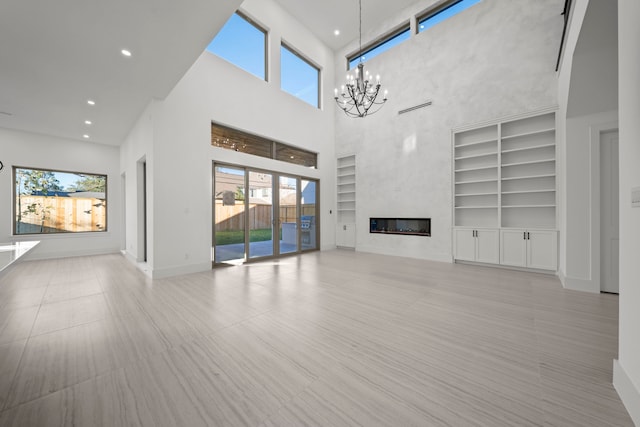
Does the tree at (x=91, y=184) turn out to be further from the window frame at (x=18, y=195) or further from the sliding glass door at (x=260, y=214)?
the sliding glass door at (x=260, y=214)

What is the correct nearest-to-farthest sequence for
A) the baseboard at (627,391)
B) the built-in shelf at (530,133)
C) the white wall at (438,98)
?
1. the baseboard at (627,391)
2. the built-in shelf at (530,133)
3. the white wall at (438,98)

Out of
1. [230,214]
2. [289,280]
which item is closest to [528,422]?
[289,280]

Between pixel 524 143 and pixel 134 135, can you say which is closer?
pixel 524 143

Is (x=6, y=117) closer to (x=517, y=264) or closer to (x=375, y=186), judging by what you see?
(x=375, y=186)

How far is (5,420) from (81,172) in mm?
7350

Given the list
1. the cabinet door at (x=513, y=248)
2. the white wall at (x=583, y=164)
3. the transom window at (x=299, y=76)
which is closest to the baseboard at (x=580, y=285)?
the white wall at (x=583, y=164)

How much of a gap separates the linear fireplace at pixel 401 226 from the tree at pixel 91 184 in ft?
25.0

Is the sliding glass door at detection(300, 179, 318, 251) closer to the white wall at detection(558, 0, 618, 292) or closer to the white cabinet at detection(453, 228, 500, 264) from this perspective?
the white cabinet at detection(453, 228, 500, 264)

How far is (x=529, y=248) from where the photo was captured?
178 inches

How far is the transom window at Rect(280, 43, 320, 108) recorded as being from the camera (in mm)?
6649

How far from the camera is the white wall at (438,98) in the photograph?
4.69 meters

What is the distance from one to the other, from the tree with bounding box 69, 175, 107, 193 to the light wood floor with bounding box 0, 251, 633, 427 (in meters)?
3.93

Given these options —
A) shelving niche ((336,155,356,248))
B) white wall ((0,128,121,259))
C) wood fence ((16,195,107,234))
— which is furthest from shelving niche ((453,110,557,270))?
wood fence ((16,195,107,234))

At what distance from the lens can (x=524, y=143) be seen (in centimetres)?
478
